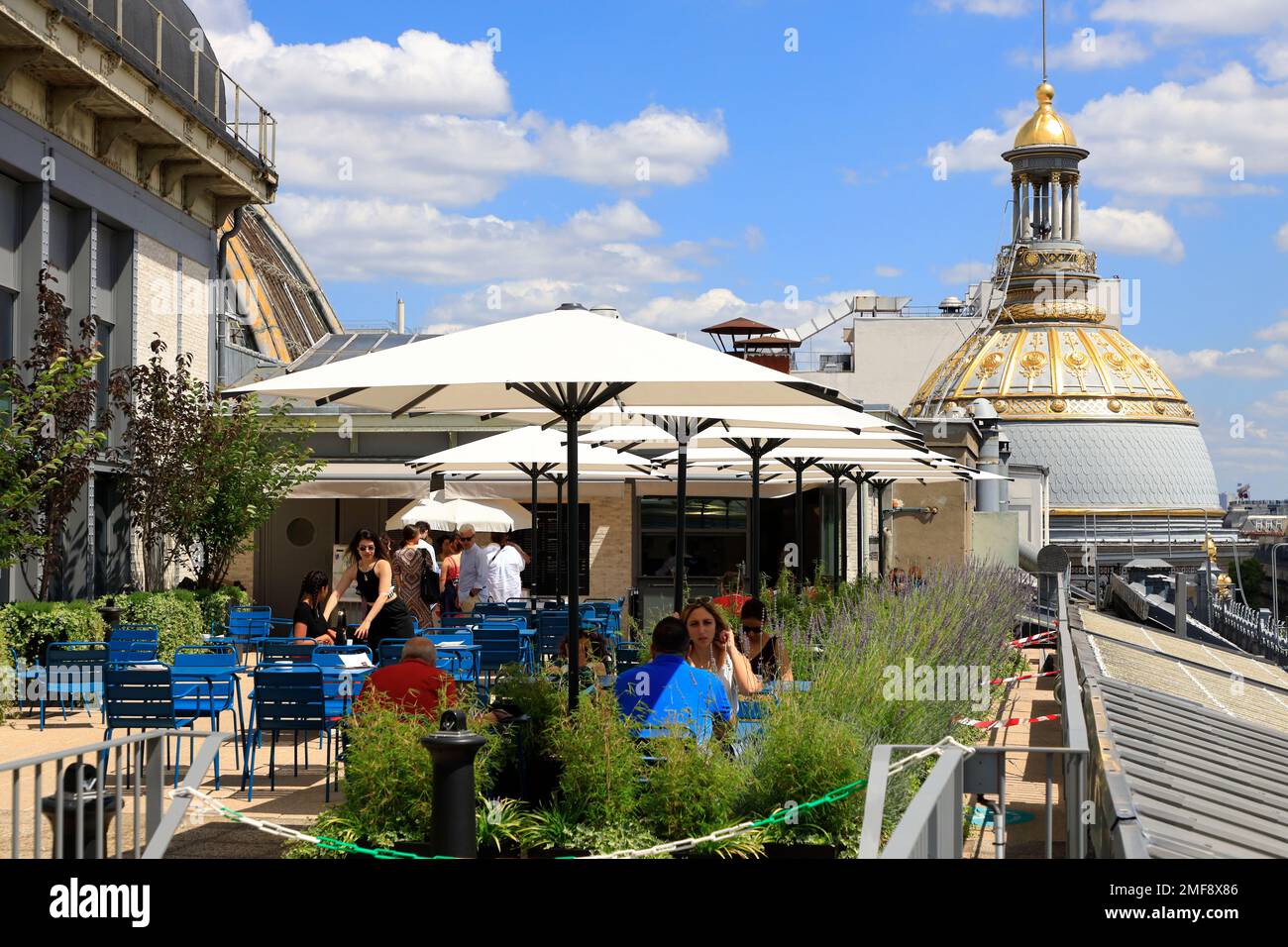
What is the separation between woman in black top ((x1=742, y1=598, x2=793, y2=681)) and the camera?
1018cm

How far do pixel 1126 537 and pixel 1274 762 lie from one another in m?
91.9

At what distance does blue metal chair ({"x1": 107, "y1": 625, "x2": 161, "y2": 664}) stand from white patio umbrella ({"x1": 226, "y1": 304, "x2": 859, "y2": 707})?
421cm

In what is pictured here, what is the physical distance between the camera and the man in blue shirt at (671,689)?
7.34 metres

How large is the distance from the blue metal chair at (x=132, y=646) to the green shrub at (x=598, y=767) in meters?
5.59

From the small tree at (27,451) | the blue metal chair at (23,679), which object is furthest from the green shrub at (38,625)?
the blue metal chair at (23,679)

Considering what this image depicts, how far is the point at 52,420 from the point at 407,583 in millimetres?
4965

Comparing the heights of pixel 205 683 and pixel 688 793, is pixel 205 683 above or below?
above

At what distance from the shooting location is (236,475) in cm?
2086

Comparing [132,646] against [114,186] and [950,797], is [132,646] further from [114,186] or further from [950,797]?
[950,797]

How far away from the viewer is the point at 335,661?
37.2ft

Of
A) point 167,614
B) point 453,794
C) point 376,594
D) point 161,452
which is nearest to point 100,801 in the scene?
point 453,794

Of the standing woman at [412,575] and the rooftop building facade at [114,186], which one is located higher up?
the rooftop building facade at [114,186]

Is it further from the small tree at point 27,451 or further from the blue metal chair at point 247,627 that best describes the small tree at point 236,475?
the small tree at point 27,451
